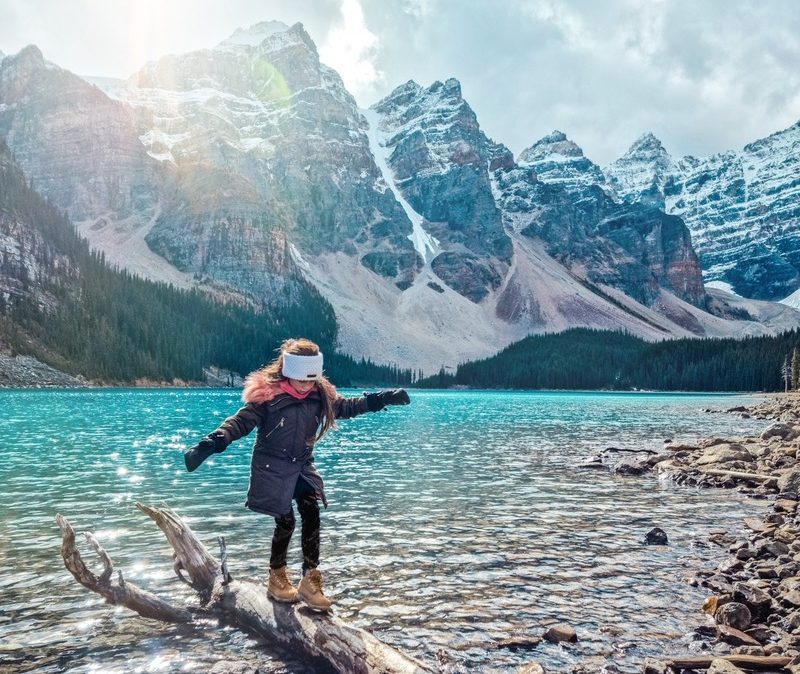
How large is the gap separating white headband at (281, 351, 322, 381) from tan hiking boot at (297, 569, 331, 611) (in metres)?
2.91

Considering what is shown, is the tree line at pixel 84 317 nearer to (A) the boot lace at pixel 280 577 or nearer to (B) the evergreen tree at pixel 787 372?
(A) the boot lace at pixel 280 577

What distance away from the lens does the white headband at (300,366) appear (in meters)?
8.98

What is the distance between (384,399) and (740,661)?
6123 mm

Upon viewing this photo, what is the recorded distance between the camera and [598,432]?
5309cm

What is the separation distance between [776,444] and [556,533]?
2297cm

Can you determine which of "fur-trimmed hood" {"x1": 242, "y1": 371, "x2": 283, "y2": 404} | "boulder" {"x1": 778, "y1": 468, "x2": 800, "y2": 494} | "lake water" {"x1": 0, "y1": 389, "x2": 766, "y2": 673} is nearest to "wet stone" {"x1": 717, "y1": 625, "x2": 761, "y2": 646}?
"lake water" {"x1": 0, "y1": 389, "x2": 766, "y2": 673}

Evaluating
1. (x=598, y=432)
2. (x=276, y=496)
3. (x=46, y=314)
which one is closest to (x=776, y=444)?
(x=598, y=432)

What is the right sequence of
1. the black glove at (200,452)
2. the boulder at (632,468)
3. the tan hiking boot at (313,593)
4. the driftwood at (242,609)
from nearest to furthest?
the driftwood at (242,609) → the black glove at (200,452) → the tan hiking boot at (313,593) → the boulder at (632,468)

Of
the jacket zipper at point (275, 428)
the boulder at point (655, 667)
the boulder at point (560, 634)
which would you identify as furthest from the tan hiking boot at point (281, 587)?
the boulder at point (655, 667)

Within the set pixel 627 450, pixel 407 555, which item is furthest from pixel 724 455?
pixel 407 555

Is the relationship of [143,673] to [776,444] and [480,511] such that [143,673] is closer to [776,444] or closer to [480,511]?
[480,511]

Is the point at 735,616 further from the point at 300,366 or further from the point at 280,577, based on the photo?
the point at 300,366

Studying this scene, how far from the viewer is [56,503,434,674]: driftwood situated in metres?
7.51

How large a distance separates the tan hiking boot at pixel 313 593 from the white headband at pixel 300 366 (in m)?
2.91
